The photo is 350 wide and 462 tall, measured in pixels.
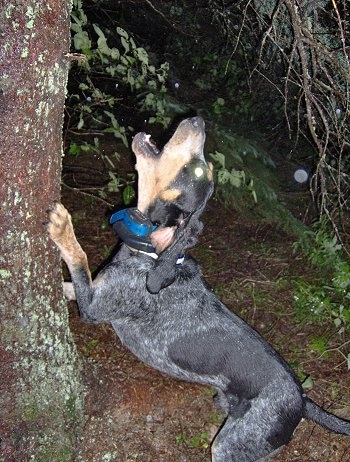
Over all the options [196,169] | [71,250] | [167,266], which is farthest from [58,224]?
[196,169]

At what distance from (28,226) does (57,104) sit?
0.76m

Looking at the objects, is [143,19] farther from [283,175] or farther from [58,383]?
→ [58,383]

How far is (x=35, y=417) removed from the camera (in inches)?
137

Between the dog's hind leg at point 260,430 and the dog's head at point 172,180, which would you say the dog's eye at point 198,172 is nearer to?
the dog's head at point 172,180

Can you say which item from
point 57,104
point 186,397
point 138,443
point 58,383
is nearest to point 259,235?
point 186,397

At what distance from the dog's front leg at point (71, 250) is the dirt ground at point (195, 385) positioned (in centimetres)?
66

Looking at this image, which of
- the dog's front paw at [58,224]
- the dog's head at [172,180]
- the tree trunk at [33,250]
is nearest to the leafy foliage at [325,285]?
the dog's head at [172,180]

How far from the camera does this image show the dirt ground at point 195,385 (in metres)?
4.23

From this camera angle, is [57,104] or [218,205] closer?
[57,104]

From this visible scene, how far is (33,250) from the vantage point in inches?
125

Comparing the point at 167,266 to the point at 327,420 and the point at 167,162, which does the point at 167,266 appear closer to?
the point at 167,162

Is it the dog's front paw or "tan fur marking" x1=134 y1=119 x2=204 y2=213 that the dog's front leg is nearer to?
the dog's front paw

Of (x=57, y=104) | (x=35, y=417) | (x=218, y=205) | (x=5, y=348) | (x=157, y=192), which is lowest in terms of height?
(x=218, y=205)

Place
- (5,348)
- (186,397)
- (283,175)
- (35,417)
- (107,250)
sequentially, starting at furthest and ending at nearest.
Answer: (283,175) < (107,250) < (186,397) < (35,417) < (5,348)
